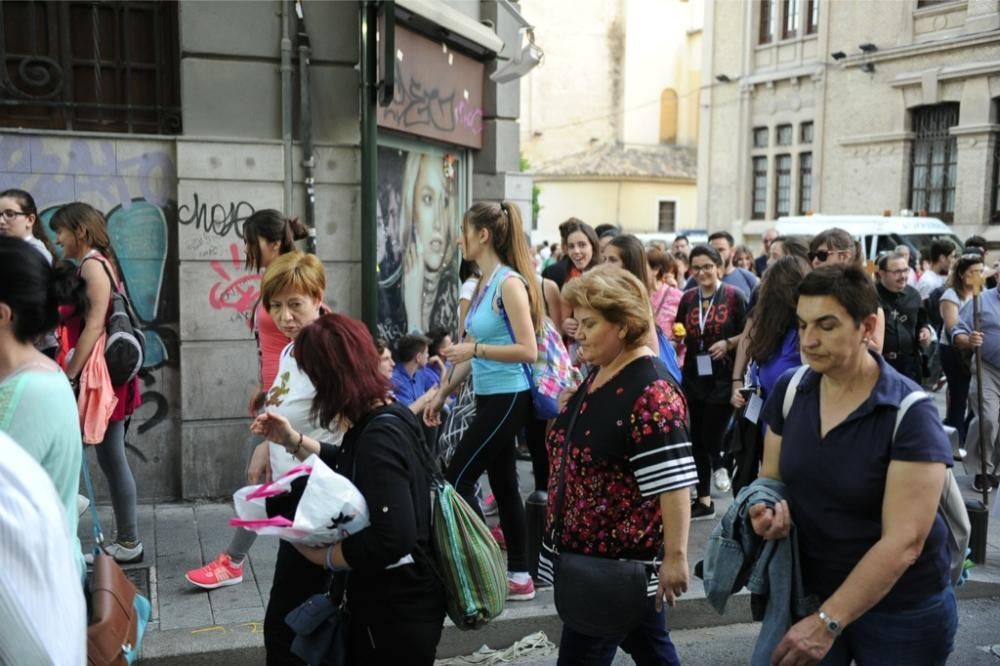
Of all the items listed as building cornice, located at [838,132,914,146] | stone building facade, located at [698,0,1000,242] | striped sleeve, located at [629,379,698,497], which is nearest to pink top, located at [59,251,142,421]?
striped sleeve, located at [629,379,698,497]

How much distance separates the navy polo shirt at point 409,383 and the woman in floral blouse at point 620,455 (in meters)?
2.86

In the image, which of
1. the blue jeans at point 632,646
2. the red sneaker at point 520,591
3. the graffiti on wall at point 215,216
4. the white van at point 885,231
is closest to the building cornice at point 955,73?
the white van at point 885,231

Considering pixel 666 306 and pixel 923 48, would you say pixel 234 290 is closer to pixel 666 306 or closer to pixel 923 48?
pixel 666 306

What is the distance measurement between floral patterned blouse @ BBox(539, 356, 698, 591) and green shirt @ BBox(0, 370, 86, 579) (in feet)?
4.81

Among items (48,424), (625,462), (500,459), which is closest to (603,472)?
(625,462)

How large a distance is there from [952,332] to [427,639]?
20.6 feet

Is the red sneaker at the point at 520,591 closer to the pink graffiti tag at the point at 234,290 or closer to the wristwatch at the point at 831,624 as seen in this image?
the wristwatch at the point at 831,624

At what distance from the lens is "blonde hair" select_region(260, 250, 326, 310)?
13.7 feet

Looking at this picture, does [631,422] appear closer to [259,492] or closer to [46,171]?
[259,492]

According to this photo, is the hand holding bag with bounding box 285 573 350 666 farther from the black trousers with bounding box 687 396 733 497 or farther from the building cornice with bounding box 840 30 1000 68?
the building cornice with bounding box 840 30 1000 68

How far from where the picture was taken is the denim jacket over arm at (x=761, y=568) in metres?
2.80

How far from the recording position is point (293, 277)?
4.18 meters

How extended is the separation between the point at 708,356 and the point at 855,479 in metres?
3.93

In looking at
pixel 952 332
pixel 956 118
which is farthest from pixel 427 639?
pixel 956 118
